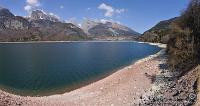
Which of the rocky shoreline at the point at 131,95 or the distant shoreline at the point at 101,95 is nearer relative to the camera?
the rocky shoreline at the point at 131,95

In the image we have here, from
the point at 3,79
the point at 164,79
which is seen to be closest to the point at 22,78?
the point at 3,79

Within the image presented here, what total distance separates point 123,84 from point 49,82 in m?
20.2

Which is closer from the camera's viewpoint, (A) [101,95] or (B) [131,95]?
(B) [131,95]

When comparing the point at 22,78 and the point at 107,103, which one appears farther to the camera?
the point at 22,78

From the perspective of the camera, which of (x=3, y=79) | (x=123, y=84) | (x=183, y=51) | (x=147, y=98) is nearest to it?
(x=147, y=98)

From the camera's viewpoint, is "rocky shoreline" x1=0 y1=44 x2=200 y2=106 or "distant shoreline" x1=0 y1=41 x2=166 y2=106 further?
"distant shoreline" x1=0 y1=41 x2=166 y2=106

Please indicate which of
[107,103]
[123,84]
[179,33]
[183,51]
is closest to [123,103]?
[107,103]

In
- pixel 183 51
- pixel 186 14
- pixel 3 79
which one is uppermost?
pixel 186 14

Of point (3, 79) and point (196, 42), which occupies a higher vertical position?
point (196, 42)

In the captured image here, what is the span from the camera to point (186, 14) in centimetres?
5919

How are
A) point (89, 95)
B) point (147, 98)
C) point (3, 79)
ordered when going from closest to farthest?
1. point (147, 98)
2. point (89, 95)
3. point (3, 79)

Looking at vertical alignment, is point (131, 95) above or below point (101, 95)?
above

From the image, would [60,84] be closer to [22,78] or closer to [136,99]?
[22,78]

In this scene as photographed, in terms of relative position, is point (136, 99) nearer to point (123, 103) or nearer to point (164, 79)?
point (123, 103)
